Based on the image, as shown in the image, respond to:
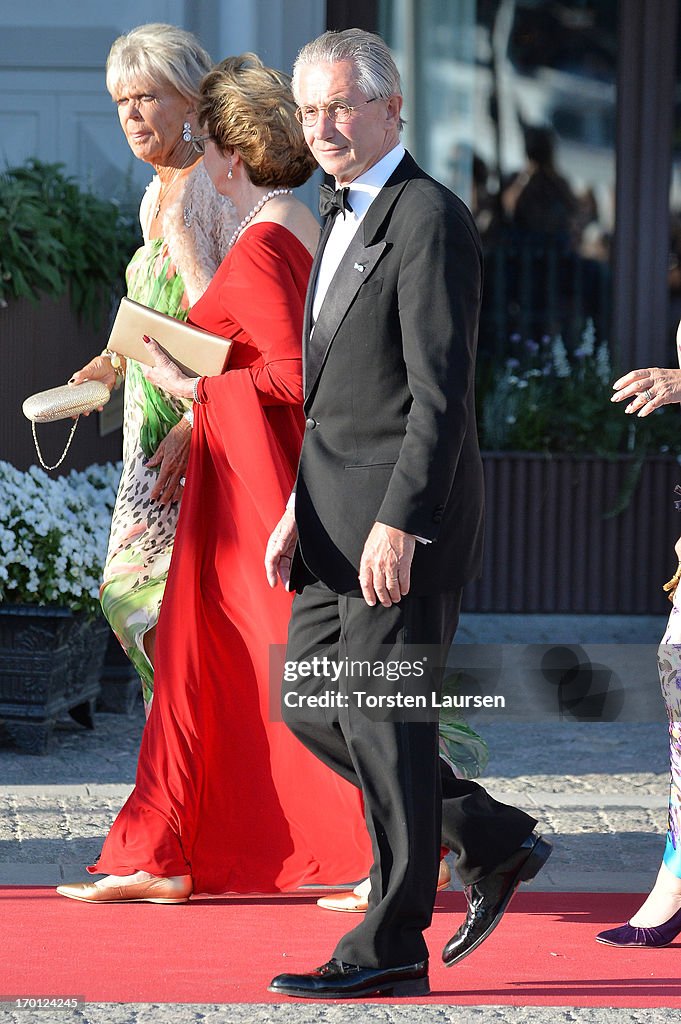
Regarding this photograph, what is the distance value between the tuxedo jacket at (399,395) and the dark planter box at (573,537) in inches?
182

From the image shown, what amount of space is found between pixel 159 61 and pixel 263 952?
7.52 feet

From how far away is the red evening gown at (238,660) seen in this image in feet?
13.3

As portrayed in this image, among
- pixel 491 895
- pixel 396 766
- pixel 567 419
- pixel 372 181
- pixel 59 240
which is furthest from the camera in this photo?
pixel 567 419

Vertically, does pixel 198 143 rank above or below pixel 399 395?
above

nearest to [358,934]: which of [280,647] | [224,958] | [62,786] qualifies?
[224,958]

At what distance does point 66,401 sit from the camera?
4359 mm

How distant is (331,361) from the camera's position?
3369 millimetres

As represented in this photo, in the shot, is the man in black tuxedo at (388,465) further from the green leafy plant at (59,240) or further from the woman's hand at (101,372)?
the green leafy plant at (59,240)

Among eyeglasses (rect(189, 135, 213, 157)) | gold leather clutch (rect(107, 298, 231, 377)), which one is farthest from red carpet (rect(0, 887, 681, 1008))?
eyeglasses (rect(189, 135, 213, 157))

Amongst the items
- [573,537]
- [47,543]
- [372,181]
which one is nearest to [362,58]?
[372,181]

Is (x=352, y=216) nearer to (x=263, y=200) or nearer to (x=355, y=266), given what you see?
(x=355, y=266)

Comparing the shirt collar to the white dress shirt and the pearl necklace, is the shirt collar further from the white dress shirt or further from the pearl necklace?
the pearl necklace

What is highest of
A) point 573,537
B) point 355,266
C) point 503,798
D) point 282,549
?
point 355,266

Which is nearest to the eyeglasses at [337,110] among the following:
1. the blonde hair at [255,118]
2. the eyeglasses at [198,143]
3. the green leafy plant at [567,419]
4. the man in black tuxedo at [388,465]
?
the man in black tuxedo at [388,465]
